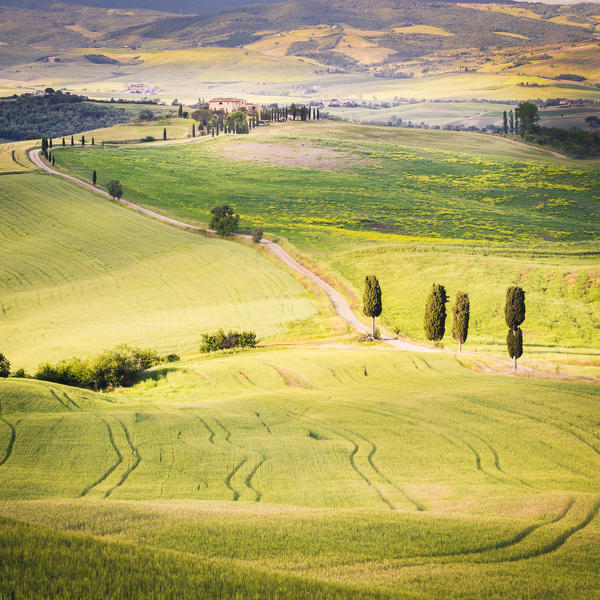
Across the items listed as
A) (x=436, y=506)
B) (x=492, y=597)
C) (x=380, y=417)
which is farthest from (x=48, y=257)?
(x=492, y=597)

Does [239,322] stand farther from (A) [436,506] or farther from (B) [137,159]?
(B) [137,159]

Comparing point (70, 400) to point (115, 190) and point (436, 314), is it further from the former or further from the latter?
point (115, 190)

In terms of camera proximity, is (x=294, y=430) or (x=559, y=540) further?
(x=294, y=430)

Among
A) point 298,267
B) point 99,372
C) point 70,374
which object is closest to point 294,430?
point 99,372

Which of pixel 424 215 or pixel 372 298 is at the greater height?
pixel 424 215

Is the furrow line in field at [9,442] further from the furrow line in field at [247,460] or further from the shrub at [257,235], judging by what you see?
the shrub at [257,235]

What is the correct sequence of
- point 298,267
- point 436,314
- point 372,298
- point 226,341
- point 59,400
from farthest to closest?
point 298,267 → point 372,298 → point 226,341 → point 436,314 → point 59,400
